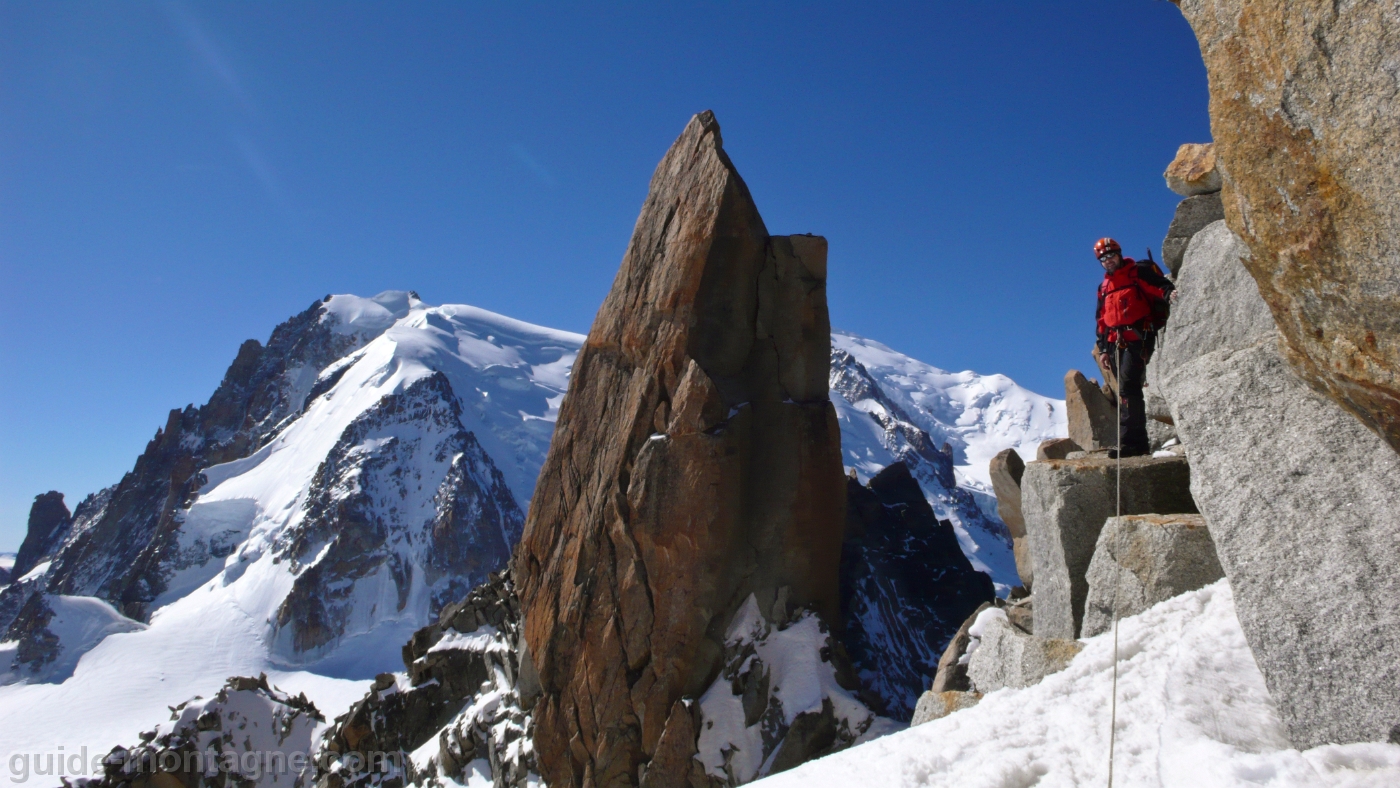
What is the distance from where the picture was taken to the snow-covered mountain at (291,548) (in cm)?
12231

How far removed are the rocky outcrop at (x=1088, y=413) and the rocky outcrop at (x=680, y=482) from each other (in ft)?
20.0

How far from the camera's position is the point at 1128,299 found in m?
9.55

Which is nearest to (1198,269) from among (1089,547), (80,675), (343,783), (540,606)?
(1089,547)

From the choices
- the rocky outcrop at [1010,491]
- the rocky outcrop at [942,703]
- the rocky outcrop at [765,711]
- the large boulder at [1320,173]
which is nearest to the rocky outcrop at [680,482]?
the rocky outcrop at [765,711]

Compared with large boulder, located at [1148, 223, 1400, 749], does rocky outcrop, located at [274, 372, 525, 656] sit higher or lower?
higher

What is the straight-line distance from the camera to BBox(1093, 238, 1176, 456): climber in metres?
9.46

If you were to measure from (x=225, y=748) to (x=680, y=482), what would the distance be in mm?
30833

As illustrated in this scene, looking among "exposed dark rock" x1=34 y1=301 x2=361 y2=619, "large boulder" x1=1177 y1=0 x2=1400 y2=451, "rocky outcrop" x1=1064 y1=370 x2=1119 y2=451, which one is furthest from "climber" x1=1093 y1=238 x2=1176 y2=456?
"exposed dark rock" x1=34 y1=301 x2=361 y2=619

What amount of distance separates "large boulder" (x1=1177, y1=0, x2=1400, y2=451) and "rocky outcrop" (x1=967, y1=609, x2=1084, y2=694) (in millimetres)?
3207

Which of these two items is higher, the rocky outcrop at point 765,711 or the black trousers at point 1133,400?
the black trousers at point 1133,400

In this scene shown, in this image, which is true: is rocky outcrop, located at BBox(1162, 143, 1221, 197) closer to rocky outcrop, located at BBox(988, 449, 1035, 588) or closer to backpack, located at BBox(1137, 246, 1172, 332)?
backpack, located at BBox(1137, 246, 1172, 332)

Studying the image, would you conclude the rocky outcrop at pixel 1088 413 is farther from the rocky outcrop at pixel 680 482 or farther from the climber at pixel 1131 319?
the rocky outcrop at pixel 680 482

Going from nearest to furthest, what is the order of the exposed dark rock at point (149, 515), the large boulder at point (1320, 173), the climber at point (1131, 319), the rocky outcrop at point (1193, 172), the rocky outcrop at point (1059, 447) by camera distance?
the large boulder at point (1320, 173)
the rocky outcrop at point (1193, 172)
the climber at point (1131, 319)
the rocky outcrop at point (1059, 447)
the exposed dark rock at point (149, 515)

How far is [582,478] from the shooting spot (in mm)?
21422
